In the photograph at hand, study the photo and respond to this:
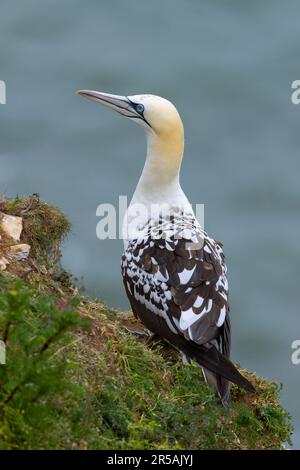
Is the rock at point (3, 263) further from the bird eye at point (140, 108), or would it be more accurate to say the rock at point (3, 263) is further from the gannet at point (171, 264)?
the bird eye at point (140, 108)

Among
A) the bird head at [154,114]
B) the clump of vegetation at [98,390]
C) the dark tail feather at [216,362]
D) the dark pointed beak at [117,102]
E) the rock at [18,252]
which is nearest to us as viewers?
the clump of vegetation at [98,390]

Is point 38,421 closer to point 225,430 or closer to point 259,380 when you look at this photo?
point 225,430

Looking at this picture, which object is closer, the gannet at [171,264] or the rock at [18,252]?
the gannet at [171,264]

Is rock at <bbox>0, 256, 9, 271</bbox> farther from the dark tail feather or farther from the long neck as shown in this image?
the long neck

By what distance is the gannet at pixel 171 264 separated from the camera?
945 cm

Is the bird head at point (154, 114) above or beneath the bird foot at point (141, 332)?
above

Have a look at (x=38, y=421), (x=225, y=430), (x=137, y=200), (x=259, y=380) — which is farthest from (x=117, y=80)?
(x=38, y=421)

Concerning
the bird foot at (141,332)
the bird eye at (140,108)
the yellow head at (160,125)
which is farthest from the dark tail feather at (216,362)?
the bird eye at (140,108)

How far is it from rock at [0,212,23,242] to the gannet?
3.19 feet

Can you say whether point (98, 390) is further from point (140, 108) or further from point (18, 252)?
point (140, 108)

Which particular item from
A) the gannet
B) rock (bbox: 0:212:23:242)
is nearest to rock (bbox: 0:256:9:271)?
rock (bbox: 0:212:23:242)

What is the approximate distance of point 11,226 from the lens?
33.2ft

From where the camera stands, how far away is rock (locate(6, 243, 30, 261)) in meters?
9.75

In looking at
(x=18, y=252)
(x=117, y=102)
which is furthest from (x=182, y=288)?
(x=117, y=102)
